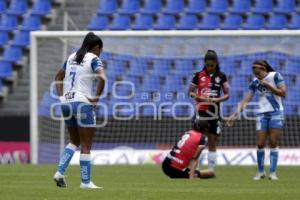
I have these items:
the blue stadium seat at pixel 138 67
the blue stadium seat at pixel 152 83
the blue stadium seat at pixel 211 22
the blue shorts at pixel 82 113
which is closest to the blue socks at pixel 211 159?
the blue shorts at pixel 82 113

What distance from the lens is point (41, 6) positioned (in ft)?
98.0

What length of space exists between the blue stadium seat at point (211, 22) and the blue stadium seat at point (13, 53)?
5575 mm

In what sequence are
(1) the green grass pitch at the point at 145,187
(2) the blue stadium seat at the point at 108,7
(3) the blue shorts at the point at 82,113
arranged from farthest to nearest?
(2) the blue stadium seat at the point at 108,7, (3) the blue shorts at the point at 82,113, (1) the green grass pitch at the point at 145,187

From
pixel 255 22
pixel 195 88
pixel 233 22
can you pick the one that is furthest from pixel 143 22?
pixel 195 88

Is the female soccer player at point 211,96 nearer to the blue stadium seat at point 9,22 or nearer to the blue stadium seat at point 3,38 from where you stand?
the blue stadium seat at point 3,38

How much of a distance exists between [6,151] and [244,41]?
6.85 meters

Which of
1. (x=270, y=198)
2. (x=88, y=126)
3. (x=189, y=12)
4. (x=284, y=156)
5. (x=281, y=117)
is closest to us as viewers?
(x=270, y=198)

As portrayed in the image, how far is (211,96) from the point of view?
17688mm

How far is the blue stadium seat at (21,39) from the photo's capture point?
2830 centimetres

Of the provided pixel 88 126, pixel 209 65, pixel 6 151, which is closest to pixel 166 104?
pixel 6 151

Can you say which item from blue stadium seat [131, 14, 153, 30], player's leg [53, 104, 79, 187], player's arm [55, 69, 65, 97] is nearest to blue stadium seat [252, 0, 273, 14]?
blue stadium seat [131, 14, 153, 30]

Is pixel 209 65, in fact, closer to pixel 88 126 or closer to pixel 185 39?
pixel 88 126

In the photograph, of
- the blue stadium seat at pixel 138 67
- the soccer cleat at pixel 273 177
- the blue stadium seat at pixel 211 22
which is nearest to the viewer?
the soccer cleat at pixel 273 177

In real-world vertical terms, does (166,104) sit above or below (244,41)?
below
